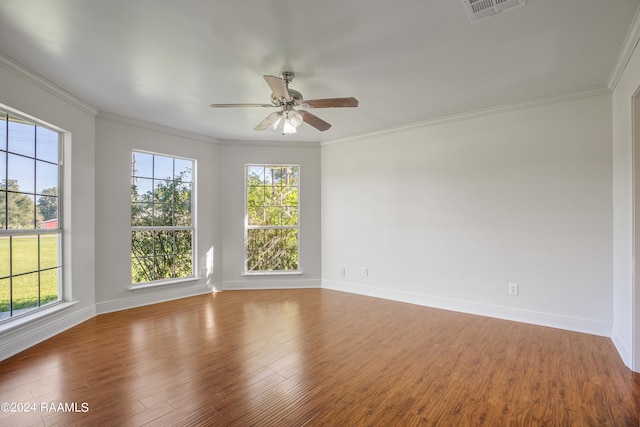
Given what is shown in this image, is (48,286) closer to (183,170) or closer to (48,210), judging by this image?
(48,210)

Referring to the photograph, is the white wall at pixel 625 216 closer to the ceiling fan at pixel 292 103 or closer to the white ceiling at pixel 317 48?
the white ceiling at pixel 317 48

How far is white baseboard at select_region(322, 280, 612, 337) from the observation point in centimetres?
323

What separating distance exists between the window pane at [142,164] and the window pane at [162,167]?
57mm

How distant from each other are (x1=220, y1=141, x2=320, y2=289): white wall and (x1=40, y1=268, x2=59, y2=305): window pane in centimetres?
229

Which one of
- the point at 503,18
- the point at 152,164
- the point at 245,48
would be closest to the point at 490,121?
the point at 503,18

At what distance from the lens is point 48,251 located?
3.27 meters

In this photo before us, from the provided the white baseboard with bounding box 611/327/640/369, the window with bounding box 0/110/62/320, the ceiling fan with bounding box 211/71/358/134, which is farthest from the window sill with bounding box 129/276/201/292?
the white baseboard with bounding box 611/327/640/369

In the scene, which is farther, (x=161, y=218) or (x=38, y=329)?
(x=161, y=218)

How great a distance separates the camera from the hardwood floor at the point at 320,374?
75.9 inches

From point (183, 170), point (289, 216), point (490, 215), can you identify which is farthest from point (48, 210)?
point (490, 215)

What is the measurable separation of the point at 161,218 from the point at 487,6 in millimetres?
4595

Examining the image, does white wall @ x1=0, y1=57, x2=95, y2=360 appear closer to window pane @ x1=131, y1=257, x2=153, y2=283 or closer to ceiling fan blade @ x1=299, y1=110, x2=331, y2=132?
window pane @ x1=131, y1=257, x2=153, y2=283

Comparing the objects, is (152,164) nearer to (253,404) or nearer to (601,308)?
(253,404)

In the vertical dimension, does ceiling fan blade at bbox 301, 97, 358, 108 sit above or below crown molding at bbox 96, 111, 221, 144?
below
